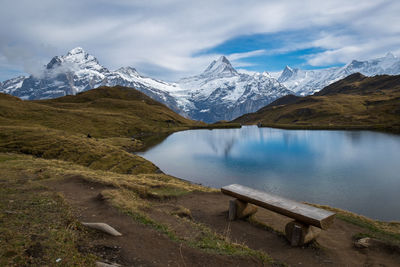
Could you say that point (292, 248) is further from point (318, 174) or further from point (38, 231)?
point (318, 174)

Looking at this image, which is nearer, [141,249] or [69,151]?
[141,249]

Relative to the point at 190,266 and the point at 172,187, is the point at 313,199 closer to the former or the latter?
the point at 172,187

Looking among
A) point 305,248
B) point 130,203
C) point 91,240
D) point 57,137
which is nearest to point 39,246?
point 91,240

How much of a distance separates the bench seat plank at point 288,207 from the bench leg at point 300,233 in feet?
1.26

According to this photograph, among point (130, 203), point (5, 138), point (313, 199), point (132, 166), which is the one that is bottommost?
point (313, 199)

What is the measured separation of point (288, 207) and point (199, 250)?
6.09 metres

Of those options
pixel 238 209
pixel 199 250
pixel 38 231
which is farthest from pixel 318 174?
pixel 38 231

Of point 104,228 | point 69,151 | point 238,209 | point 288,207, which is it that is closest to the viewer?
point 104,228

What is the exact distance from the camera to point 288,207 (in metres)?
14.0

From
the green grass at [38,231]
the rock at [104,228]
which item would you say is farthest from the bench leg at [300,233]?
the green grass at [38,231]

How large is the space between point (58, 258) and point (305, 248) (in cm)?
1150

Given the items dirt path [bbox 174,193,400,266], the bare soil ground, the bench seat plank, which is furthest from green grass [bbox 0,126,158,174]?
the bench seat plank

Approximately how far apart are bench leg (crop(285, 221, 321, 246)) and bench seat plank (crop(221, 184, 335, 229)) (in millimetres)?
383

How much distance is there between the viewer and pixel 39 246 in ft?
30.0
